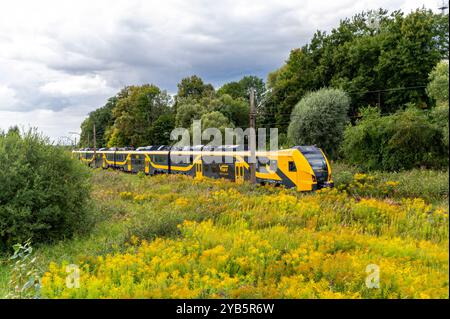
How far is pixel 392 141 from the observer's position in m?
21.5

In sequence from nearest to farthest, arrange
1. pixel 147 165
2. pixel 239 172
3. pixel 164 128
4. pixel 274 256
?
pixel 274 256 → pixel 239 172 → pixel 147 165 → pixel 164 128

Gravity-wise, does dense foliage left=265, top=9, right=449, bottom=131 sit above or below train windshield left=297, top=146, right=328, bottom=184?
above

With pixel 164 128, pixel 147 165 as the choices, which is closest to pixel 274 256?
pixel 147 165

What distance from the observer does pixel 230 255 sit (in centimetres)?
740

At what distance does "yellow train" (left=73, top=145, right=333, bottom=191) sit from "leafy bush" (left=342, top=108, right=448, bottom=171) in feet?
14.4

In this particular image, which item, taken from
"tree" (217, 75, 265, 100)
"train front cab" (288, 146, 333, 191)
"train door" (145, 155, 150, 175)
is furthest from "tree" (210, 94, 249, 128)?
"train front cab" (288, 146, 333, 191)

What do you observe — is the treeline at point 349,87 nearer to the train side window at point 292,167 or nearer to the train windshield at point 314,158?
the train windshield at point 314,158

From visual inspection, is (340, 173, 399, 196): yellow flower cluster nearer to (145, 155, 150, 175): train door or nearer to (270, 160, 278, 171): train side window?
(270, 160, 278, 171): train side window

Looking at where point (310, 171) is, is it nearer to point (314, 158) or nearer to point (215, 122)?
point (314, 158)

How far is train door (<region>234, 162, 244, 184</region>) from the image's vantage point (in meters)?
24.7

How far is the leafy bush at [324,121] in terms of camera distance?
33281 mm

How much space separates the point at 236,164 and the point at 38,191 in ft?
51.4
